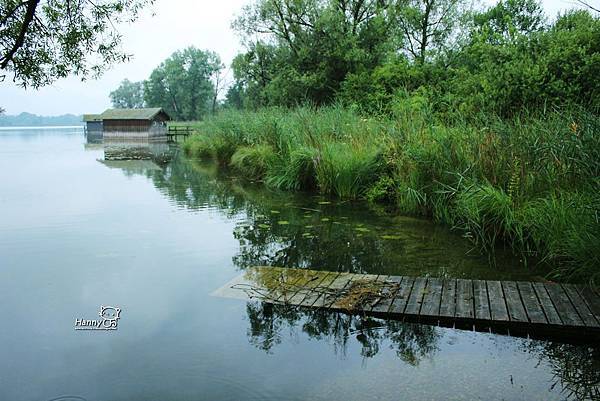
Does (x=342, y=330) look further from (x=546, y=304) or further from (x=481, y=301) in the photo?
(x=546, y=304)

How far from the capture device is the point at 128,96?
356 feet

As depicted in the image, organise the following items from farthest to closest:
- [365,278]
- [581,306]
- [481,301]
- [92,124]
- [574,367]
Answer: [92,124], [365,278], [481,301], [581,306], [574,367]

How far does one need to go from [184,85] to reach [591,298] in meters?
69.7

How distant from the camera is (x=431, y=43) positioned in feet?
98.6

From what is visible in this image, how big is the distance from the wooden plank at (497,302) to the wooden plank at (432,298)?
434mm

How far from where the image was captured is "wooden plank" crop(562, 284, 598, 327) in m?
3.79

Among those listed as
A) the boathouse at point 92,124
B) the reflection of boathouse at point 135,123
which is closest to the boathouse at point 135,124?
the reflection of boathouse at point 135,123

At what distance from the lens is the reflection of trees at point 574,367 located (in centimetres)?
317

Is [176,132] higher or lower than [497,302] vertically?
higher

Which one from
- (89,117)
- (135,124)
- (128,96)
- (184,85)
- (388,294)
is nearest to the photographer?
(388,294)

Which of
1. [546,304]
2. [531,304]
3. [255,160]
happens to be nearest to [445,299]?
[531,304]

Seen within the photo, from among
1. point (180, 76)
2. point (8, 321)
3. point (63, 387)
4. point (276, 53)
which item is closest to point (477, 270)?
point (63, 387)

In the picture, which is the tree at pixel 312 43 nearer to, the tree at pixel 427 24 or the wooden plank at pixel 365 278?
the tree at pixel 427 24

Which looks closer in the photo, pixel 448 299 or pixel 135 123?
pixel 448 299
